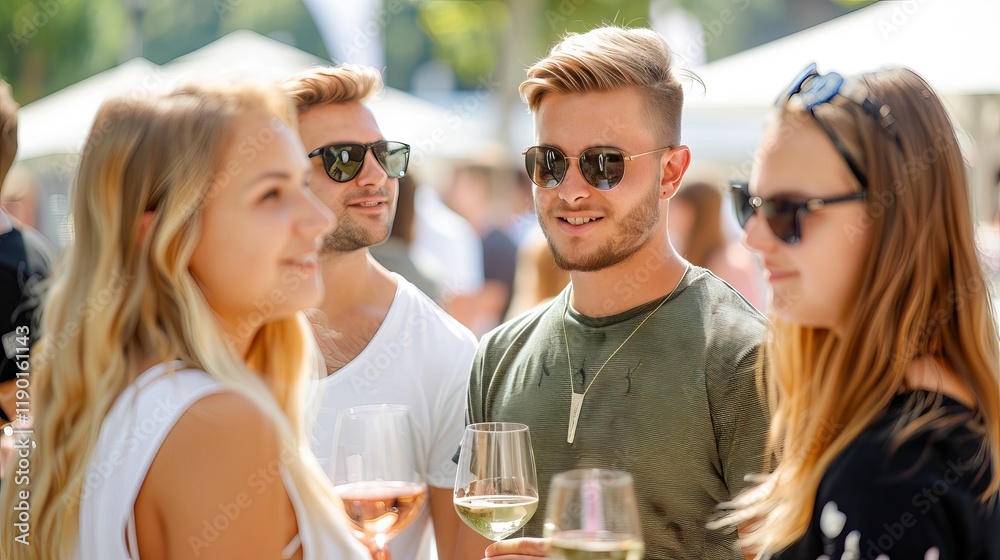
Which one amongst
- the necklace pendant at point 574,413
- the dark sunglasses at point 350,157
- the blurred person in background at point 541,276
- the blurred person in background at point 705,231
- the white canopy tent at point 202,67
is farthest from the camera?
the white canopy tent at point 202,67

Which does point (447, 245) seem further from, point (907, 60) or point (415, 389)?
point (415, 389)

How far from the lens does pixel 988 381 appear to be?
5.89ft

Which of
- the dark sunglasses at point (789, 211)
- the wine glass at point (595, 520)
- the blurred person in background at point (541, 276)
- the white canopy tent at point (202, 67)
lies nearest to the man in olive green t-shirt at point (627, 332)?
the dark sunglasses at point (789, 211)

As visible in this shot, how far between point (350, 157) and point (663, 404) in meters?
1.48

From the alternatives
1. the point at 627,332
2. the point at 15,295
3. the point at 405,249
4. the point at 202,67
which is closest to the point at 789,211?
the point at 627,332

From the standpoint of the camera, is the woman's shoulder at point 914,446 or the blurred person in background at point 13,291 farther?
the blurred person in background at point 13,291

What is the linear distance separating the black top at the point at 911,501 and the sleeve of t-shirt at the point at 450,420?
1.55m

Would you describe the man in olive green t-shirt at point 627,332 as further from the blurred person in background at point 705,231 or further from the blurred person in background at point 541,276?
the blurred person in background at point 705,231

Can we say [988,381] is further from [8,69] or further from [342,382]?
[8,69]

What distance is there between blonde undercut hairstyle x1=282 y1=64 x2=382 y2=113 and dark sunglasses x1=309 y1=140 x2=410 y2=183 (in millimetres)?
203

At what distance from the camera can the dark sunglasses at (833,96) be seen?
1.89 m

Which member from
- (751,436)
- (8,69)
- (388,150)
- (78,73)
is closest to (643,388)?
(751,436)

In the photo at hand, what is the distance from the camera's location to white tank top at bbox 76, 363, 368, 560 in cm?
180

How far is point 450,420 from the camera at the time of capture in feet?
10.4
